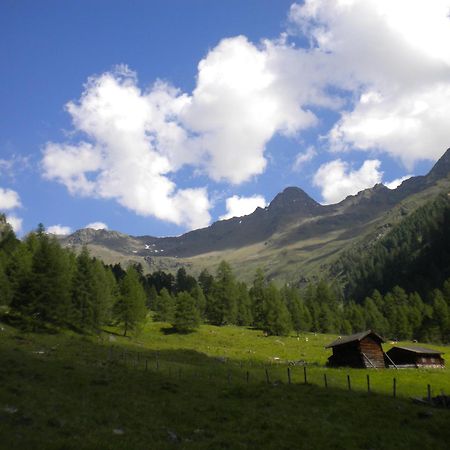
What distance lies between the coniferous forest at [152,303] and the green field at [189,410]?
2091 centimetres

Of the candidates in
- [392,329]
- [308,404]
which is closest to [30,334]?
[308,404]

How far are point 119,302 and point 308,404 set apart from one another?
60177mm

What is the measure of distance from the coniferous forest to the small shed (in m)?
36.0

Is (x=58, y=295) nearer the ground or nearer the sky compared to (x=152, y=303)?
nearer the sky

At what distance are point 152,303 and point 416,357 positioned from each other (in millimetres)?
89182

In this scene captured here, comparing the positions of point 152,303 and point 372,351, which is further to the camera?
point 152,303

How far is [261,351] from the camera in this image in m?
78.2

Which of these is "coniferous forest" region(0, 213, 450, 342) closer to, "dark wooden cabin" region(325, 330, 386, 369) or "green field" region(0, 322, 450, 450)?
"green field" region(0, 322, 450, 450)

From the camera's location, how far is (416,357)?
66.1 m

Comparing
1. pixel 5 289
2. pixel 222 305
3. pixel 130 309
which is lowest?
pixel 222 305

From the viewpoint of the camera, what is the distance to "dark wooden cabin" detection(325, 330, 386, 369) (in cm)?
6197

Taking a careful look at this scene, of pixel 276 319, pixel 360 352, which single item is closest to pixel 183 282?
pixel 276 319

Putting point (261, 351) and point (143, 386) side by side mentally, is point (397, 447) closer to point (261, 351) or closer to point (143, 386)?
point (143, 386)

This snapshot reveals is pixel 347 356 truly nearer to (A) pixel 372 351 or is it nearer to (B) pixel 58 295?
(A) pixel 372 351
